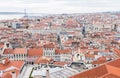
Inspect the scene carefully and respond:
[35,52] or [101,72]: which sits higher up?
[101,72]

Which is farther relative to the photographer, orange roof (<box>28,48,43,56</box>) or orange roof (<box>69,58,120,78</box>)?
orange roof (<box>28,48,43,56</box>)

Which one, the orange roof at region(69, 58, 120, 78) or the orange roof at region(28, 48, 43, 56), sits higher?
the orange roof at region(69, 58, 120, 78)

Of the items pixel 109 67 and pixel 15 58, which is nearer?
pixel 109 67

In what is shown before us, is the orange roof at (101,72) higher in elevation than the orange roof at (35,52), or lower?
higher

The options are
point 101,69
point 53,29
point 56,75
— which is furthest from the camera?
point 53,29

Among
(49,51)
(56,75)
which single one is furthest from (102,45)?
(56,75)

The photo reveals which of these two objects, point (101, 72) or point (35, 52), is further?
point (35, 52)

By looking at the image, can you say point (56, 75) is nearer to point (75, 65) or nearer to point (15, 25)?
point (75, 65)

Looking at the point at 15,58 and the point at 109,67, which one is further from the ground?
the point at 109,67

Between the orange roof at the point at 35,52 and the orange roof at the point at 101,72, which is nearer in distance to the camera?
the orange roof at the point at 101,72

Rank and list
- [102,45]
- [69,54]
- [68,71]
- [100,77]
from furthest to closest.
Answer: [102,45], [69,54], [68,71], [100,77]
